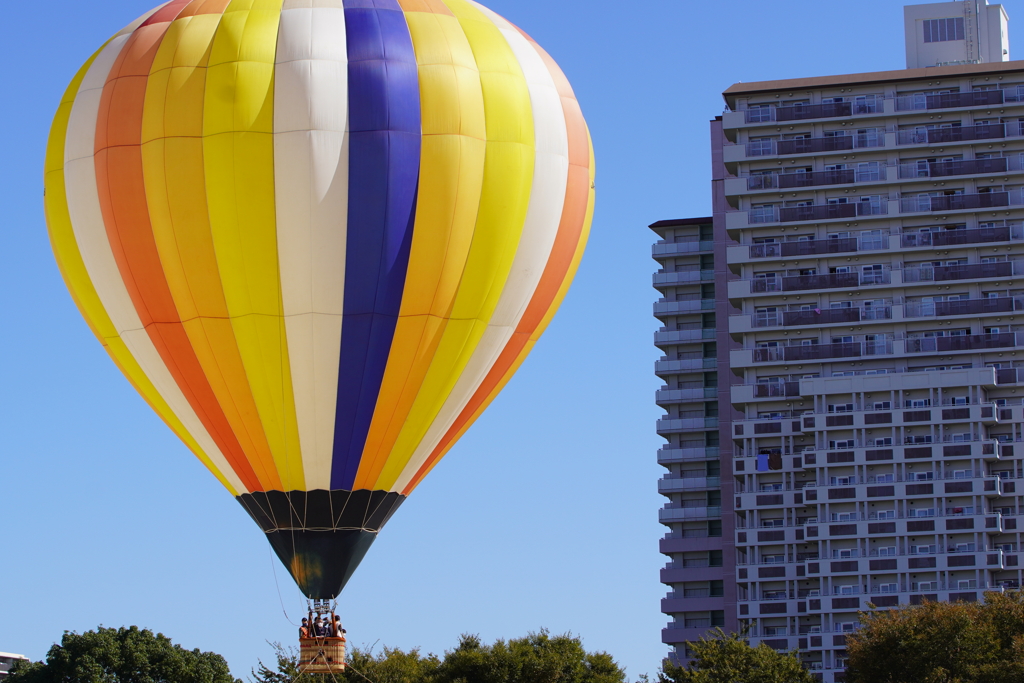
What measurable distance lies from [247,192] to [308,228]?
1348 mm

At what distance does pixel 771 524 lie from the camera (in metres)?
110

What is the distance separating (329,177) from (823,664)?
71355mm

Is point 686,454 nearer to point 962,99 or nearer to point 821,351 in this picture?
point 821,351

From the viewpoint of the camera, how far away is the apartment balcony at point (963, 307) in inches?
4272

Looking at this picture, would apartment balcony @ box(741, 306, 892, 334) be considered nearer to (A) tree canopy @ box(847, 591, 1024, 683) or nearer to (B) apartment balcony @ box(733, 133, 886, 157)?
(B) apartment balcony @ box(733, 133, 886, 157)

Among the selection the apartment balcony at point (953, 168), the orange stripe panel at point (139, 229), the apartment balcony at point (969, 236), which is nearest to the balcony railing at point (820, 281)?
the apartment balcony at point (969, 236)

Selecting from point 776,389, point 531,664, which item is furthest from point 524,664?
point 776,389

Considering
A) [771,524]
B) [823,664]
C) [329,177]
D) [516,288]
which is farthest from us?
[771,524]

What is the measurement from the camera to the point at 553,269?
4078 cm

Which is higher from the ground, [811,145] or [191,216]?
[811,145]

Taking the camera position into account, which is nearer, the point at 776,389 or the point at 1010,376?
the point at 1010,376

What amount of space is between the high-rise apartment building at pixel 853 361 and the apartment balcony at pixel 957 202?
0.11 meters

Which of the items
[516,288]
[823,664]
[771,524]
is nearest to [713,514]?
[771,524]

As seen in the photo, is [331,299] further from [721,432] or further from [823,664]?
[721,432]
